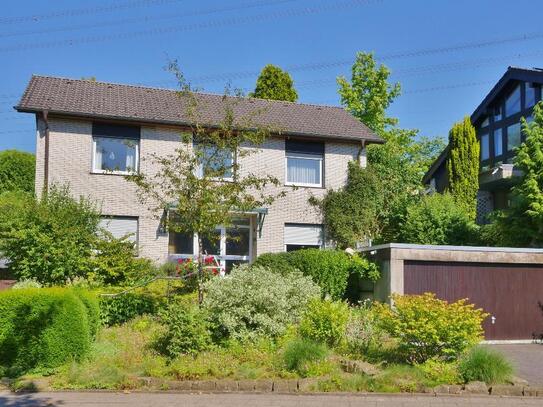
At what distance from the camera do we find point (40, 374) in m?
9.30

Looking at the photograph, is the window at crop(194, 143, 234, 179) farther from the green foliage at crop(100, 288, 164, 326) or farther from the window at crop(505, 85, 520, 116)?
the window at crop(505, 85, 520, 116)

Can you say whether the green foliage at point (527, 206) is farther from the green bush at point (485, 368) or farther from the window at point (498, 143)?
the window at point (498, 143)

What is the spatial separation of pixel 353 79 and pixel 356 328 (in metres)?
26.5

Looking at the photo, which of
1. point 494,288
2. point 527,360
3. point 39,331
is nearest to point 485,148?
point 494,288

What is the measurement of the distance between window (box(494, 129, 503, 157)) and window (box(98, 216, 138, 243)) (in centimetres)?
1725

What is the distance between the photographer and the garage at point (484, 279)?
44.5 ft

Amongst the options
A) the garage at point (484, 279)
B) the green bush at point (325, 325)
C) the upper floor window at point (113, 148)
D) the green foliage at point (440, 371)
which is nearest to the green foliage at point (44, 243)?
the upper floor window at point (113, 148)

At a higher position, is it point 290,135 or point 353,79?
point 353,79

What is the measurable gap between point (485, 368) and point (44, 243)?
10.7 m

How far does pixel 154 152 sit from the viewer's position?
62.3 ft

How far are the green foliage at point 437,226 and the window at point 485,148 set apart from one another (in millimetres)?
9407

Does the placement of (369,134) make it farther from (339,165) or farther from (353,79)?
(353,79)

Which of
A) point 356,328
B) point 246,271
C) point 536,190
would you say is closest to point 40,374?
point 246,271

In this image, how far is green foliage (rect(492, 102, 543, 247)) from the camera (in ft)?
53.9
